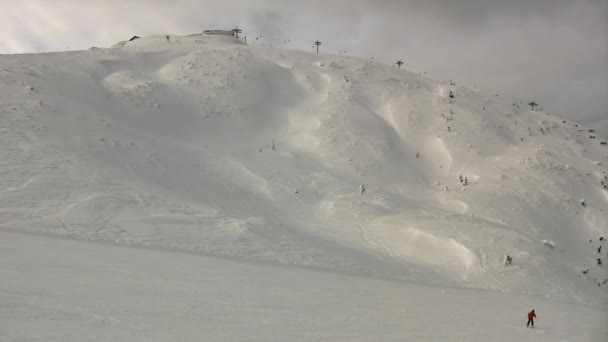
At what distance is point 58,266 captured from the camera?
9.16 meters

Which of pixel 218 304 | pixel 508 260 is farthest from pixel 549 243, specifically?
pixel 218 304

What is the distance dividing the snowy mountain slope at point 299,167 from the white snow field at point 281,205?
0.14m

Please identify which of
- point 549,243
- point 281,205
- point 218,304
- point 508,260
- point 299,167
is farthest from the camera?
point 299,167

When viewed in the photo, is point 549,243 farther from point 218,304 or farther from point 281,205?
point 218,304

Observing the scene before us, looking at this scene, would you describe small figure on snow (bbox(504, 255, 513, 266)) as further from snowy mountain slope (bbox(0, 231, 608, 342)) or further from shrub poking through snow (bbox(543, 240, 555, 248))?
shrub poking through snow (bbox(543, 240, 555, 248))

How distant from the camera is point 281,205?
21859 millimetres

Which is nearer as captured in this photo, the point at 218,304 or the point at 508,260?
the point at 218,304

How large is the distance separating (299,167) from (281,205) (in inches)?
194

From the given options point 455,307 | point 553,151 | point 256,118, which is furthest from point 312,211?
point 553,151

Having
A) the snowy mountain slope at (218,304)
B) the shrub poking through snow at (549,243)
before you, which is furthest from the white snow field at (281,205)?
the shrub poking through snow at (549,243)

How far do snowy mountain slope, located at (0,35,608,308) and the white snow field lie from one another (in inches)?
5.4

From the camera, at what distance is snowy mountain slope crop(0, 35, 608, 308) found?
16.8 metres

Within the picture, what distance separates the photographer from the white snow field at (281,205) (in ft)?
29.2

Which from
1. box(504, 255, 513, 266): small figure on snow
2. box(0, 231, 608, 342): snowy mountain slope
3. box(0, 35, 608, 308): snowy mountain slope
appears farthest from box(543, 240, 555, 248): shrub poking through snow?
box(0, 231, 608, 342): snowy mountain slope
